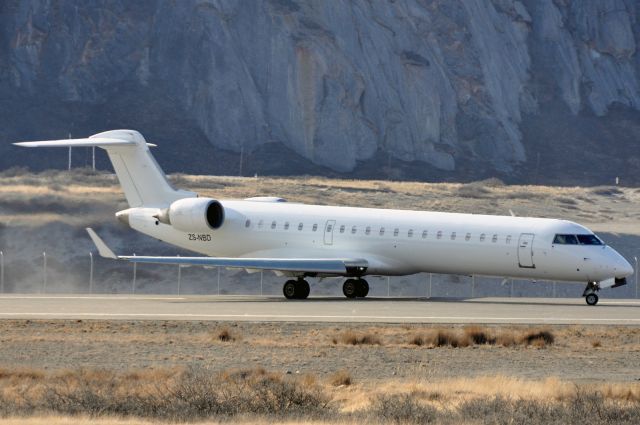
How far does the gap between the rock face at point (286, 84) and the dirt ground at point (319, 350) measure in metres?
55.0

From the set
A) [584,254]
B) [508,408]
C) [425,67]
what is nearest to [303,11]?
[425,67]

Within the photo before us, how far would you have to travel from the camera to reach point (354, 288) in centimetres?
3972

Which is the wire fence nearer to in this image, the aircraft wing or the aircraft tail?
the aircraft tail

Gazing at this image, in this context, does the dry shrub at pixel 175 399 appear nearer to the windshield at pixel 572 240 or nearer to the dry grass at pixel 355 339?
the dry grass at pixel 355 339

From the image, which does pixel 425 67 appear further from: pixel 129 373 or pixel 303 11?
pixel 129 373

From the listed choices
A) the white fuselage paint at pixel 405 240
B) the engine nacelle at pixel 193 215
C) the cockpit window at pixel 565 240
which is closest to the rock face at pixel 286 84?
the white fuselage paint at pixel 405 240

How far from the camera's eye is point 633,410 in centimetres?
1591

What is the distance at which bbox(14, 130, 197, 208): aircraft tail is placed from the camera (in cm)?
4228

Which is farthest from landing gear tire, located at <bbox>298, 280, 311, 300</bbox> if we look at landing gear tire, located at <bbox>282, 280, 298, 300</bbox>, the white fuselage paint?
the white fuselage paint

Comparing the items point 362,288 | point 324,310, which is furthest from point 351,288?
point 324,310

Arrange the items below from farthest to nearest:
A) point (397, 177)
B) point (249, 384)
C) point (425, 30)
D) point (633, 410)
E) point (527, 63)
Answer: point (527, 63) < point (425, 30) < point (397, 177) < point (249, 384) < point (633, 410)

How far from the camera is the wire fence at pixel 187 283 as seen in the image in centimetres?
5000

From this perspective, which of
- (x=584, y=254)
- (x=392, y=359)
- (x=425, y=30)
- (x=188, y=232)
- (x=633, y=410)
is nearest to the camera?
(x=633, y=410)

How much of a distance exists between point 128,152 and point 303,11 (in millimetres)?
44933
